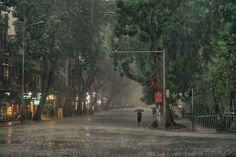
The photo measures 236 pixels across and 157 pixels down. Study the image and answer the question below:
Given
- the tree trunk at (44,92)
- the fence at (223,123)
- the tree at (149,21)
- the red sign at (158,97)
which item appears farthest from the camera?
the tree trunk at (44,92)

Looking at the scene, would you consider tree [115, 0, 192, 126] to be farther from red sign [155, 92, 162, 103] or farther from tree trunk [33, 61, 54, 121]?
tree trunk [33, 61, 54, 121]

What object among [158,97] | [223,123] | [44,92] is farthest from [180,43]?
[44,92]

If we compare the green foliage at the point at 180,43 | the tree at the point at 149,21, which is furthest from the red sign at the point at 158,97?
the green foliage at the point at 180,43

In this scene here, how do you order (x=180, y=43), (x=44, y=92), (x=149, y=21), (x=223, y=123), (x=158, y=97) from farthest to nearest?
1. (x=44, y=92)
2. (x=180, y=43)
3. (x=158, y=97)
4. (x=149, y=21)
5. (x=223, y=123)

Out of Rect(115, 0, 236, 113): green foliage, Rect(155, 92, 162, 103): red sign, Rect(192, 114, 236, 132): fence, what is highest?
Rect(115, 0, 236, 113): green foliage

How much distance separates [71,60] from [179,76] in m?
30.1

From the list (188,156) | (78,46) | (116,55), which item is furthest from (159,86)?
(188,156)

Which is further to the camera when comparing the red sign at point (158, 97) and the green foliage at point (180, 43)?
the red sign at point (158, 97)

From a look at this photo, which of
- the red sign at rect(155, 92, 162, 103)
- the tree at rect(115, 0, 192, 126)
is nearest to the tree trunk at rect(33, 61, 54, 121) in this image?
the tree at rect(115, 0, 192, 126)

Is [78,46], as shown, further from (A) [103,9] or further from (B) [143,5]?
(B) [143,5]

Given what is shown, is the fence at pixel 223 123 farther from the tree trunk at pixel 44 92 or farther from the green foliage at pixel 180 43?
the tree trunk at pixel 44 92

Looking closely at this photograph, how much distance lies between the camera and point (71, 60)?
301 feet

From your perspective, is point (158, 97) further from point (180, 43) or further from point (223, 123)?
point (180, 43)

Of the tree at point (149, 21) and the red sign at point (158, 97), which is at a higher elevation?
the tree at point (149, 21)
